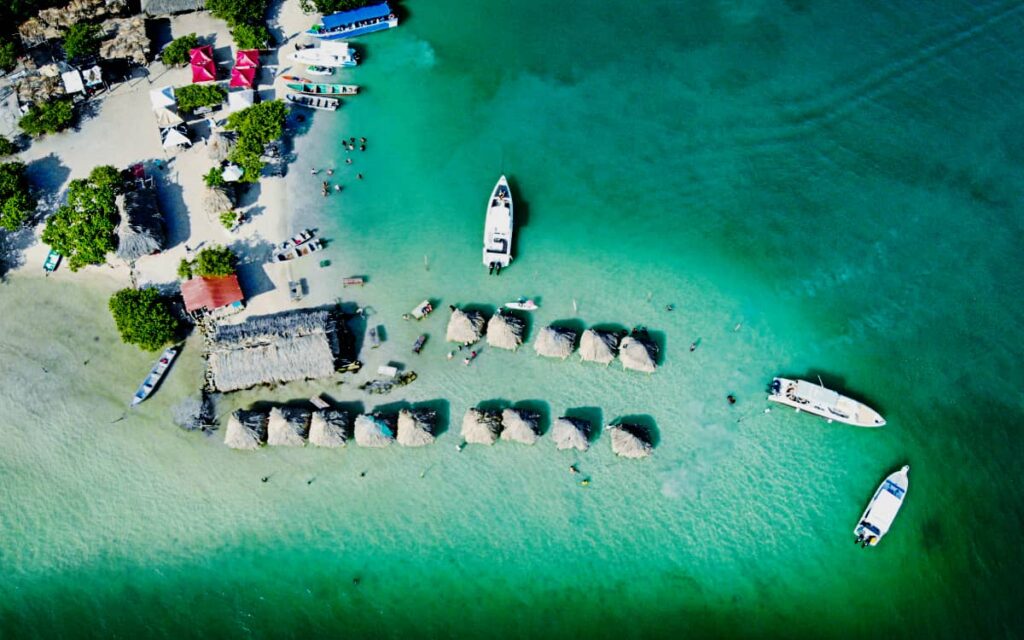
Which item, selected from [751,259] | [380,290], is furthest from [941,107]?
[380,290]

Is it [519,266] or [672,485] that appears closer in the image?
A: [672,485]

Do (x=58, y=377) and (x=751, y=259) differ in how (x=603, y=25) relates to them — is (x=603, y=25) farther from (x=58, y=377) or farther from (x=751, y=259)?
(x=58, y=377)

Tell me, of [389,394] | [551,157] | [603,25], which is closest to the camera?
[389,394]

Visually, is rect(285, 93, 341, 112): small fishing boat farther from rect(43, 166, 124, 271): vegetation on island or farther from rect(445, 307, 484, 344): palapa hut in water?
rect(445, 307, 484, 344): palapa hut in water

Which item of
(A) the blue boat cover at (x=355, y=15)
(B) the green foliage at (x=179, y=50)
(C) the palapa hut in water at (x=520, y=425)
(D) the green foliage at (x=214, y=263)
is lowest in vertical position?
(C) the palapa hut in water at (x=520, y=425)

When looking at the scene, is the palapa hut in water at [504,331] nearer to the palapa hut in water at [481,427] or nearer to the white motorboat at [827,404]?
the palapa hut in water at [481,427]

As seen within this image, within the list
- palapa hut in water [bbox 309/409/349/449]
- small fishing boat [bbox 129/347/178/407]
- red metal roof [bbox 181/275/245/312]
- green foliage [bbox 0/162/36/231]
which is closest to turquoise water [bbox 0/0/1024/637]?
small fishing boat [bbox 129/347/178/407]

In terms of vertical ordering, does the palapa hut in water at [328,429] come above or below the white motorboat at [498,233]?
below

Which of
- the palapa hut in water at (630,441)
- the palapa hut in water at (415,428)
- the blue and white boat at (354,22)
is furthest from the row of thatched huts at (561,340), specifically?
the blue and white boat at (354,22)
